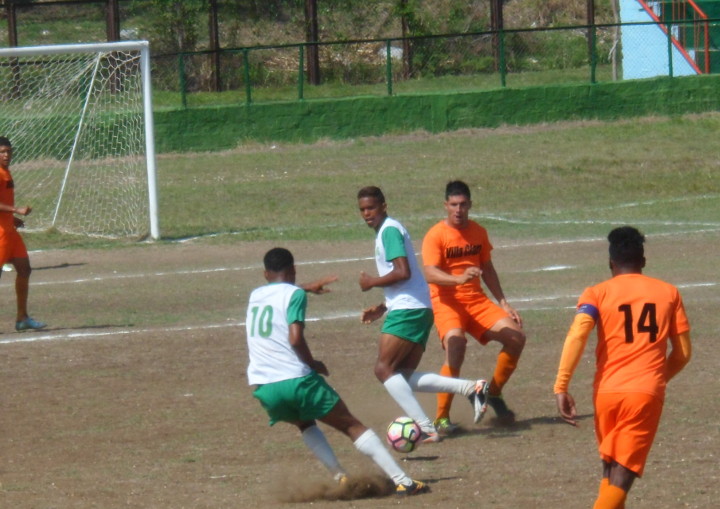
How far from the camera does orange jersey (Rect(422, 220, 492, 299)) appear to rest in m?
8.43

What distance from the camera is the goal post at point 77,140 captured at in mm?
20531

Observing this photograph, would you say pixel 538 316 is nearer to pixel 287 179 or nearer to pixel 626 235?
pixel 626 235

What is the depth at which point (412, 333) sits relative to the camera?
7.92 meters

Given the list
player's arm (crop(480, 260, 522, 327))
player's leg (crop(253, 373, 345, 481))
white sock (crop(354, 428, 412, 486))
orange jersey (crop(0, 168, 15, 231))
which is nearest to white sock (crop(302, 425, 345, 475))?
player's leg (crop(253, 373, 345, 481))

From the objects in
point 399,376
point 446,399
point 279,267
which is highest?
point 279,267

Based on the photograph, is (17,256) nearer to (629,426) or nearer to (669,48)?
(629,426)

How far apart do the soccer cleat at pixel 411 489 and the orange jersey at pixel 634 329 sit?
4.95ft

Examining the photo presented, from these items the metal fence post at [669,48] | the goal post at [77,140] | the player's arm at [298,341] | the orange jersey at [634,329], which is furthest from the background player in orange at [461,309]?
the metal fence post at [669,48]

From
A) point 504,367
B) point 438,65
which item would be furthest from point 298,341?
point 438,65

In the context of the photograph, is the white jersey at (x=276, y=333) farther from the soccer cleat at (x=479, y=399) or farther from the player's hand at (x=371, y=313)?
the soccer cleat at (x=479, y=399)

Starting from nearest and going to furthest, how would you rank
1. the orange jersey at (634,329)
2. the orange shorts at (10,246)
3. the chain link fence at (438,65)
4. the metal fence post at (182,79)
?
the orange jersey at (634,329), the orange shorts at (10,246), the metal fence post at (182,79), the chain link fence at (438,65)

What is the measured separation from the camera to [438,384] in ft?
26.2

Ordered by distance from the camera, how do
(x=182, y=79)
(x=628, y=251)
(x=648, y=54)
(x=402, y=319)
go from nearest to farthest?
(x=628, y=251) → (x=402, y=319) → (x=182, y=79) → (x=648, y=54)

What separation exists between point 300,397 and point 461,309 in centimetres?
217
